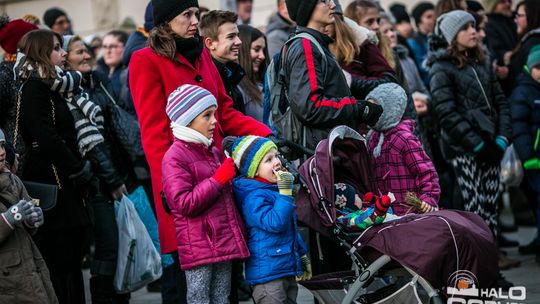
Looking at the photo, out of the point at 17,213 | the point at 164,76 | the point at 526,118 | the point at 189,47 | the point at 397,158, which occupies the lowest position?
the point at 526,118

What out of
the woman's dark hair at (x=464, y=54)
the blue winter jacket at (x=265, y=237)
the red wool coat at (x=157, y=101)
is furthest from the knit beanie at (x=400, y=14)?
the blue winter jacket at (x=265, y=237)

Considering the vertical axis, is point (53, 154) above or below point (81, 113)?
below

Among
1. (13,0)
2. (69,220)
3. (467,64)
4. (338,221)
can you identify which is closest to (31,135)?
(69,220)

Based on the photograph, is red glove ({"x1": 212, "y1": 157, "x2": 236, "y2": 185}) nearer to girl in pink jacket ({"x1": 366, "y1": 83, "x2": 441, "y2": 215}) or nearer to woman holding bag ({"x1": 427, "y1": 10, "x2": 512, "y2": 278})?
girl in pink jacket ({"x1": 366, "y1": 83, "x2": 441, "y2": 215})

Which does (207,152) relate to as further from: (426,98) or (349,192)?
(426,98)

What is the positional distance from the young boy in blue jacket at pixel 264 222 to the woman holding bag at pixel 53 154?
1.51 m

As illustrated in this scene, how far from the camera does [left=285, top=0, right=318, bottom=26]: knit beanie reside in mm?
7293

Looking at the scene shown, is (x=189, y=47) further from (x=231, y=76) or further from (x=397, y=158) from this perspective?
(x=397, y=158)

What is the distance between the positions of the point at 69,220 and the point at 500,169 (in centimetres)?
388

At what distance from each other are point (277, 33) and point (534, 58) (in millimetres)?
2334

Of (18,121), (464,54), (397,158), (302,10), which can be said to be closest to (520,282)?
(464,54)

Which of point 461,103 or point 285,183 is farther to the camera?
point 461,103

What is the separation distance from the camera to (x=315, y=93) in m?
6.92

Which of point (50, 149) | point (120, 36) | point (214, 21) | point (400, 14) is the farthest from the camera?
point (400, 14)
